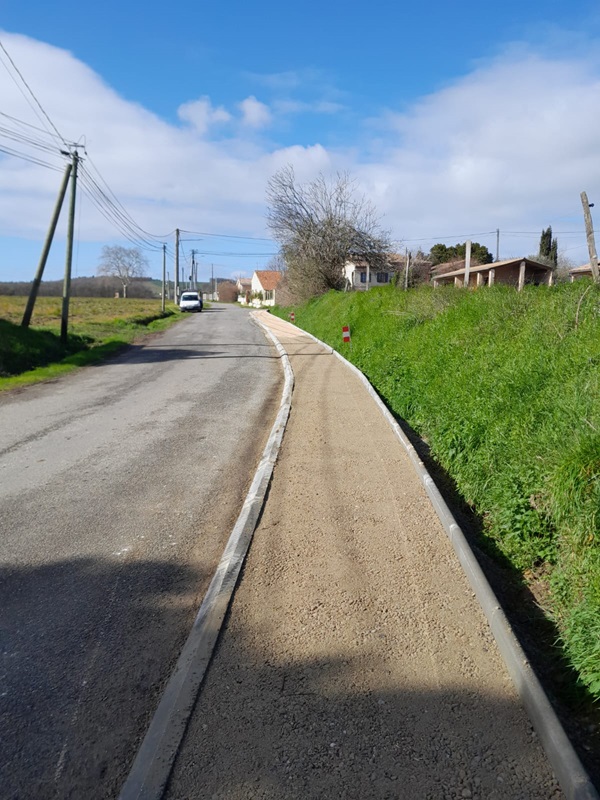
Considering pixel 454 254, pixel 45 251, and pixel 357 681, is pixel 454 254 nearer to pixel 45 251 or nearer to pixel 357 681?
pixel 45 251

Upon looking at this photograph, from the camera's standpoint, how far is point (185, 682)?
3246 mm

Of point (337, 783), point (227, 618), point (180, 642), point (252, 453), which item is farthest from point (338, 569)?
point (252, 453)

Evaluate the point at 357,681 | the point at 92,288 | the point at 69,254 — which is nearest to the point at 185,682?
the point at 357,681

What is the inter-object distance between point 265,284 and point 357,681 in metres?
100

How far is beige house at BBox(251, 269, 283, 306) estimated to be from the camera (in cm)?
9344

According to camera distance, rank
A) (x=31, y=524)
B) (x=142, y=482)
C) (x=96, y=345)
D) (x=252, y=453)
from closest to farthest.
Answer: (x=31, y=524) → (x=142, y=482) → (x=252, y=453) → (x=96, y=345)

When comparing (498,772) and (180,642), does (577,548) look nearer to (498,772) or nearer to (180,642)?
(498,772)

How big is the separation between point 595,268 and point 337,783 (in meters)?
8.09

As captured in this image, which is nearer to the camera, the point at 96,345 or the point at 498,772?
the point at 498,772

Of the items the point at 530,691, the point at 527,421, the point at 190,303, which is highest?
the point at 190,303

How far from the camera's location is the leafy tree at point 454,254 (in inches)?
2275

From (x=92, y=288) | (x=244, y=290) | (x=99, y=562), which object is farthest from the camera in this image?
(x=244, y=290)

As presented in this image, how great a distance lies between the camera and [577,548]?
392 centimetres

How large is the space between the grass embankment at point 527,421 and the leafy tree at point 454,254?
48.1 m
